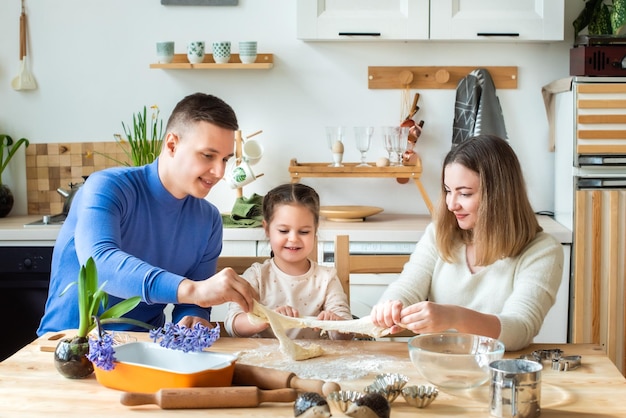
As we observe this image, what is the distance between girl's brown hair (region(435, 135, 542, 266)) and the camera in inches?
85.5

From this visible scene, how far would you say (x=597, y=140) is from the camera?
346 centimetres

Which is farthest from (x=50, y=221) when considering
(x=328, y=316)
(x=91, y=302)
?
(x=91, y=302)

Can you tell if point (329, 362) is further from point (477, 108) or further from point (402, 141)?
point (477, 108)

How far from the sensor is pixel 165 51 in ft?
12.4

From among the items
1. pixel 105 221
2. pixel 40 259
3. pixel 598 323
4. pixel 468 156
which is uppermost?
pixel 468 156

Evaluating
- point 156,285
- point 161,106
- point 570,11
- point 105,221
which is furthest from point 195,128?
point 570,11

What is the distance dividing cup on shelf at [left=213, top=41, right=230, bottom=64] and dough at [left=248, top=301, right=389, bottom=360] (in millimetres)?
2089

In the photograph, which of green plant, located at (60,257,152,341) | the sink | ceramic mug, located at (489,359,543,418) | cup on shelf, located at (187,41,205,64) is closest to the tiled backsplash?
the sink

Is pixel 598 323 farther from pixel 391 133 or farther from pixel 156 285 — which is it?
pixel 156 285

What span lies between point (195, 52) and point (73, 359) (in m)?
2.30

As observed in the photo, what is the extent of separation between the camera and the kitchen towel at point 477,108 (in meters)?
3.78

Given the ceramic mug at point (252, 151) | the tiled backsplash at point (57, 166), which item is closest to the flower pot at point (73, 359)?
the ceramic mug at point (252, 151)

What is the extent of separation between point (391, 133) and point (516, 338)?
1.96 m

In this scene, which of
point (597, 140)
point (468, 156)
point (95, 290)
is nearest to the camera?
point (95, 290)
